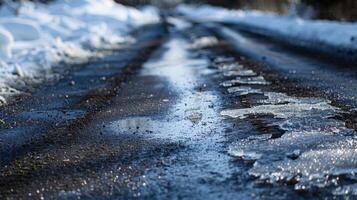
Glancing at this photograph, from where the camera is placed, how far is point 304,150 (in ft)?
15.2

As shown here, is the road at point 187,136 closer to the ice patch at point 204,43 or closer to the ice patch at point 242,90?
the ice patch at point 242,90

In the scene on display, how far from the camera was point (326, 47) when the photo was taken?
13766mm

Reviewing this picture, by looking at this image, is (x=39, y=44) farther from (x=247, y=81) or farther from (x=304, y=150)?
(x=304, y=150)

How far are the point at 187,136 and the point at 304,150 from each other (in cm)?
127

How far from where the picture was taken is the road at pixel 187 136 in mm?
4012

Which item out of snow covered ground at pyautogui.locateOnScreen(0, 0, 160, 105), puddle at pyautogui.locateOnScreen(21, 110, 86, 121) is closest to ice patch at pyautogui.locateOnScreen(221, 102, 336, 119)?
puddle at pyautogui.locateOnScreen(21, 110, 86, 121)

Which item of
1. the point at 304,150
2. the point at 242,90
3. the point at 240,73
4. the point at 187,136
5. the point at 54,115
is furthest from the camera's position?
the point at 240,73

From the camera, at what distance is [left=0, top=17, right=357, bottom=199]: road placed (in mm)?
4012

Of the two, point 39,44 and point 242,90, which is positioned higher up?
point 242,90

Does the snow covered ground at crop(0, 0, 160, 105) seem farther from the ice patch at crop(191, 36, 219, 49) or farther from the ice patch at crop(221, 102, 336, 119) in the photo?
the ice patch at crop(221, 102, 336, 119)

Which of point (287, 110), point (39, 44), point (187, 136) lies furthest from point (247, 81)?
point (39, 44)

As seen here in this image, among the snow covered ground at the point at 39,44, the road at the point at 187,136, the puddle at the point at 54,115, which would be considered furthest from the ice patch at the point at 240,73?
the snow covered ground at the point at 39,44

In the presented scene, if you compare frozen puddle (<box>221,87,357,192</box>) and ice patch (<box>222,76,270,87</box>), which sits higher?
frozen puddle (<box>221,87,357,192</box>)

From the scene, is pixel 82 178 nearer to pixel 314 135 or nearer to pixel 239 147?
pixel 239 147
